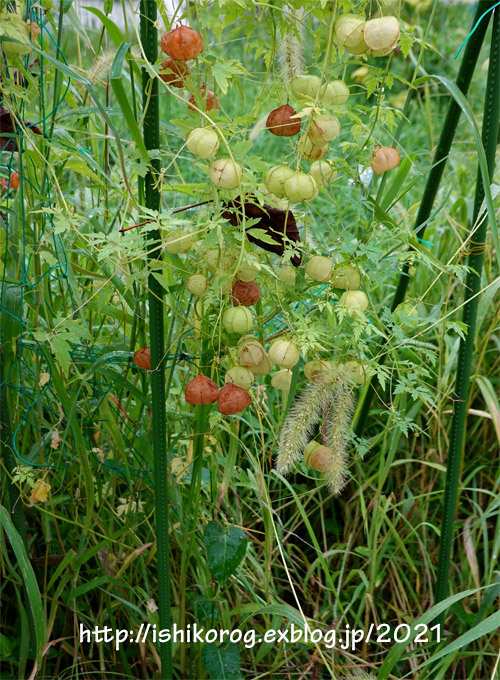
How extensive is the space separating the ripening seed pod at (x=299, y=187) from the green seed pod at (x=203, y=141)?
3.9 inches

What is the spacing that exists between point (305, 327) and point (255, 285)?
90 millimetres

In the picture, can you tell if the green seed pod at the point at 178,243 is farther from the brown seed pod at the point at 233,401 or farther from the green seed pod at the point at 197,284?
the brown seed pod at the point at 233,401

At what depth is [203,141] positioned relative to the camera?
2.51ft

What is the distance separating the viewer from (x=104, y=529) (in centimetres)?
124

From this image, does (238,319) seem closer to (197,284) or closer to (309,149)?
(197,284)

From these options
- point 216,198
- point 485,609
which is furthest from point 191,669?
point 216,198

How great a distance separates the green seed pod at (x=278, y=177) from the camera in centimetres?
82

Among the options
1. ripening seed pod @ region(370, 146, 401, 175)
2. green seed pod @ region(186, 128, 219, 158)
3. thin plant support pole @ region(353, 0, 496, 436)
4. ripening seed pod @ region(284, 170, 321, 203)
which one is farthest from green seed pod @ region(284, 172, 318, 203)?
thin plant support pole @ region(353, 0, 496, 436)

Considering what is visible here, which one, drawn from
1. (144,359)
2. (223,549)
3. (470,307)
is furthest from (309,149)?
(223,549)

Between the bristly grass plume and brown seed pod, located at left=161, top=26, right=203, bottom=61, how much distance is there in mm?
491

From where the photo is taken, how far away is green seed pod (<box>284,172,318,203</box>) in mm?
798

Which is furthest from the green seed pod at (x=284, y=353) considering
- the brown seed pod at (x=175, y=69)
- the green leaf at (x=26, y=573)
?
the green leaf at (x=26, y=573)

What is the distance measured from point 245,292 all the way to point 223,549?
475 millimetres

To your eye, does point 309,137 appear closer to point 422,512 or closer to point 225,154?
point 225,154
